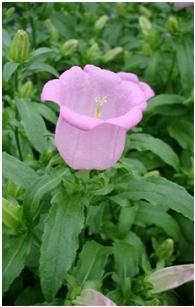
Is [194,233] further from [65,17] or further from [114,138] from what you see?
[65,17]

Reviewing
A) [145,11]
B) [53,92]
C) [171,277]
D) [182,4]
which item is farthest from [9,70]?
[145,11]

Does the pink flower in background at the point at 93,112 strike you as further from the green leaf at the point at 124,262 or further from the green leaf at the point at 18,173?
the green leaf at the point at 124,262

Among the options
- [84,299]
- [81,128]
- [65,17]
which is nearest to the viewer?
[81,128]

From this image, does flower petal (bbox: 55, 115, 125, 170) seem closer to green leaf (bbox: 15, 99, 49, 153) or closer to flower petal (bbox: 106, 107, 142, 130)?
flower petal (bbox: 106, 107, 142, 130)

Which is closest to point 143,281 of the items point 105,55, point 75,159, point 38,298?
point 38,298

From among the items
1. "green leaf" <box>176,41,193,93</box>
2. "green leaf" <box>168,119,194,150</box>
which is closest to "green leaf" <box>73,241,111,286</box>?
"green leaf" <box>168,119,194,150</box>

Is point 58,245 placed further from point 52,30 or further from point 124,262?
point 52,30
